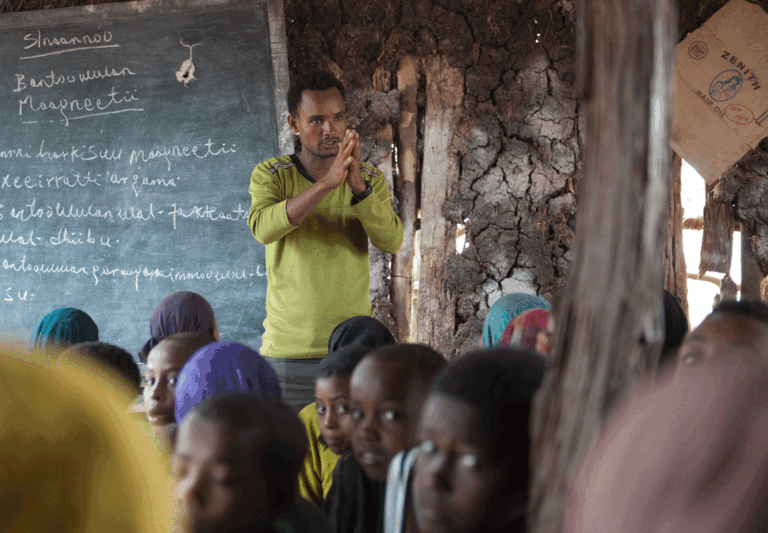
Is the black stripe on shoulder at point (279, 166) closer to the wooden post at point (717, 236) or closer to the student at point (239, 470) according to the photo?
the student at point (239, 470)

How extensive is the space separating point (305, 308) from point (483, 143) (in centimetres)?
137

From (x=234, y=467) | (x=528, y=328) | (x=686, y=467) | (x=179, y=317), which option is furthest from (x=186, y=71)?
(x=686, y=467)

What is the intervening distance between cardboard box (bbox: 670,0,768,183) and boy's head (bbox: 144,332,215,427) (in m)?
2.41

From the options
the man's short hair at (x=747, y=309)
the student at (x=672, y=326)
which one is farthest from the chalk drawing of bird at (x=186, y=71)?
the man's short hair at (x=747, y=309)

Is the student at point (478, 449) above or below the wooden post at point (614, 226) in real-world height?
below

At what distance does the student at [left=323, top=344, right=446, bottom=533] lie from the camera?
3.33 feet

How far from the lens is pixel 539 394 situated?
47cm

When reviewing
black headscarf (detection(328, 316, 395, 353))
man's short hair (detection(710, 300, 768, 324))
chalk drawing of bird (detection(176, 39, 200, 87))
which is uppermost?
chalk drawing of bird (detection(176, 39, 200, 87))

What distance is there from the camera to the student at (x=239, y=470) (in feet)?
2.57

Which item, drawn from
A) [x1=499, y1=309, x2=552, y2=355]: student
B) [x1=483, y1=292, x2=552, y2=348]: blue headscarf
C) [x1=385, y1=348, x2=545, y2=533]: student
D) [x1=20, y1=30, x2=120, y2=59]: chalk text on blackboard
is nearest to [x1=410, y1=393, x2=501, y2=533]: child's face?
[x1=385, y1=348, x2=545, y2=533]: student

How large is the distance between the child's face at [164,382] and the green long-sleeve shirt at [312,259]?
2.29 feet

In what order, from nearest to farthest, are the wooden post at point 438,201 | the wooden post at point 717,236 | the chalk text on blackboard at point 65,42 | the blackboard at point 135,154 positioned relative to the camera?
the wooden post at point 717,236 < the wooden post at point 438,201 < the blackboard at point 135,154 < the chalk text on blackboard at point 65,42

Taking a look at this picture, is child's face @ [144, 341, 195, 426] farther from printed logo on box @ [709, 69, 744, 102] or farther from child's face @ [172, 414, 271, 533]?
printed logo on box @ [709, 69, 744, 102]

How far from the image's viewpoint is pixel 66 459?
21cm
